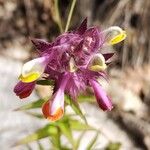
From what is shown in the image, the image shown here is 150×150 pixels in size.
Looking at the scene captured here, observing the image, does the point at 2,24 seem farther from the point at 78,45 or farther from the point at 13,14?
the point at 78,45

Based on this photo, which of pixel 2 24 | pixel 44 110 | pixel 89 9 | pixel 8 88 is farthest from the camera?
pixel 2 24

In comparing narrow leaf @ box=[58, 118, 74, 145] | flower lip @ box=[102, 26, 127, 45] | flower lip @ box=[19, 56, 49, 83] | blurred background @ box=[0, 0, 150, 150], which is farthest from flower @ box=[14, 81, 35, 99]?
blurred background @ box=[0, 0, 150, 150]

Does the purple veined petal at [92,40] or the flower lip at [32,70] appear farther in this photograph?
the purple veined petal at [92,40]

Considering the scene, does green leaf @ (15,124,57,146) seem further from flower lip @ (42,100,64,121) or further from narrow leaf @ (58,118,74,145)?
flower lip @ (42,100,64,121)

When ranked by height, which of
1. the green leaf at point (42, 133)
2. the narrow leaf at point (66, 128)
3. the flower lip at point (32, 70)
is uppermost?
the flower lip at point (32, 70)

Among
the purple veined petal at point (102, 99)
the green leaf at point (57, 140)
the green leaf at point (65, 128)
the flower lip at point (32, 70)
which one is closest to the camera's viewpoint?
the flower lip at point (32, 70)

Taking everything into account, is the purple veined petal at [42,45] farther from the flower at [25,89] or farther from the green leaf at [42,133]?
the green leaf at [42,133]

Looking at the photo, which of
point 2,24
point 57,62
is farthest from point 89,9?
point 57,62

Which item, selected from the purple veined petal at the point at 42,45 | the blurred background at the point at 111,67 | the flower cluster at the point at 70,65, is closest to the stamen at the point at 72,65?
the flower cluster at the point at 70,65
